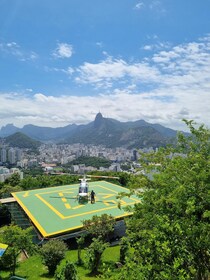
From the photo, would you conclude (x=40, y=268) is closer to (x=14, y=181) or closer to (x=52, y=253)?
(x=52, y=253)

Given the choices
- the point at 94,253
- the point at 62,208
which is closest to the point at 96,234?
the point at 94,253

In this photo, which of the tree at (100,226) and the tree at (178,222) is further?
the tree at (100,226)

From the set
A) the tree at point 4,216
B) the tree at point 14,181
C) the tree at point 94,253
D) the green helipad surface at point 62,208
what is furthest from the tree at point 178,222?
the tree at point 14,181

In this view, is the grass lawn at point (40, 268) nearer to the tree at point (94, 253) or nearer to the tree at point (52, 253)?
the tree at point (94, 253)

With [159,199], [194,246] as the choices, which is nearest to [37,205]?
[159,199]

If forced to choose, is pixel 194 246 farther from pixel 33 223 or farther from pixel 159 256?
pixel 33 223

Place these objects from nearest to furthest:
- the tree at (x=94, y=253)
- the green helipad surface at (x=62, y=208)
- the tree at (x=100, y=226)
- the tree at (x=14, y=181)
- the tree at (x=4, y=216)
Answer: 1. the tree at (x=94, y=253)
2. the tree at (x=100, y=226)
3. the green helipad surface at (x=62, y=208)
4. the tree at (x=4, y=216)
5. the tree at (x=14, y=181)

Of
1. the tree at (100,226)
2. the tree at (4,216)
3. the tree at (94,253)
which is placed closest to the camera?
the tree at (94,253)
